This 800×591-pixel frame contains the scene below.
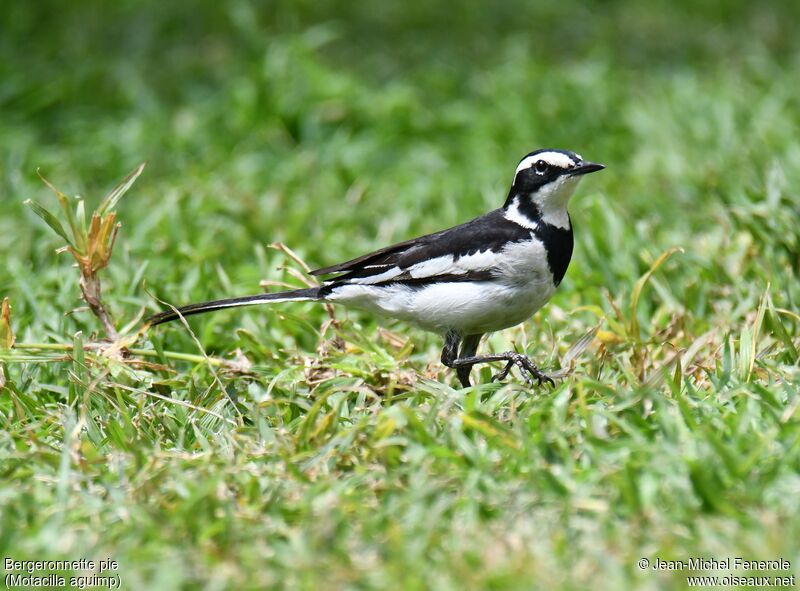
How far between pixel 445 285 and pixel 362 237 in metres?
2.21

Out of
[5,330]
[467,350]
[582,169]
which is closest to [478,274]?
[467,350]

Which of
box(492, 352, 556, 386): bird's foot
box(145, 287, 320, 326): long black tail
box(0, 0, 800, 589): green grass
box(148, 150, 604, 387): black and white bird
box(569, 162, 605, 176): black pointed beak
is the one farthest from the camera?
box(145, 287, 320, 326): long black tail

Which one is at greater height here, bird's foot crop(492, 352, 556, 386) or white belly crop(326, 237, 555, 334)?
white belly crop(326, 237, 555, 334)

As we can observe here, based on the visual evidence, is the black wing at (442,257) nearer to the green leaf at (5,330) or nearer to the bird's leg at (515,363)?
the bird's leg at (515,363)

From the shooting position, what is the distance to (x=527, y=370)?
454cm

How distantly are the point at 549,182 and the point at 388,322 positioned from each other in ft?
3.92

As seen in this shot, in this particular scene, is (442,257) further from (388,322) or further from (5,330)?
(5,330)

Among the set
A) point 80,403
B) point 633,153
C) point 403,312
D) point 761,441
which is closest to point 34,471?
point 80,403

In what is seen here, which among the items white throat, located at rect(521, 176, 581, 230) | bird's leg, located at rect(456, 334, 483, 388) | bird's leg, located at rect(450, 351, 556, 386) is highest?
white throat, located at rect(521, 176, 581, 230)

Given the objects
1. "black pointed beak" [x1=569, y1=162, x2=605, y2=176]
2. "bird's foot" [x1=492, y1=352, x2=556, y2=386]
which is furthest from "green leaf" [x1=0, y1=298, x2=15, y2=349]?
"black pointed beak" [x1=569, y1=162, x2=605, y2=176]

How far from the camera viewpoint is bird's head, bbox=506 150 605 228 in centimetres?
471

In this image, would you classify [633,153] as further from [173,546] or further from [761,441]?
[173,546]

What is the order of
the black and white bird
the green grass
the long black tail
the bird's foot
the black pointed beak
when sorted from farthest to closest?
1. the long black tail
2. the black pointed beak
3. the black and white bird
4. the bird's foot
5. the green grass

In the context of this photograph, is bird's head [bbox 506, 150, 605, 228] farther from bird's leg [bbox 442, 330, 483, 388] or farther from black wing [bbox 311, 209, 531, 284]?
bird's leg [bbox 442, 330, 483, 388]
